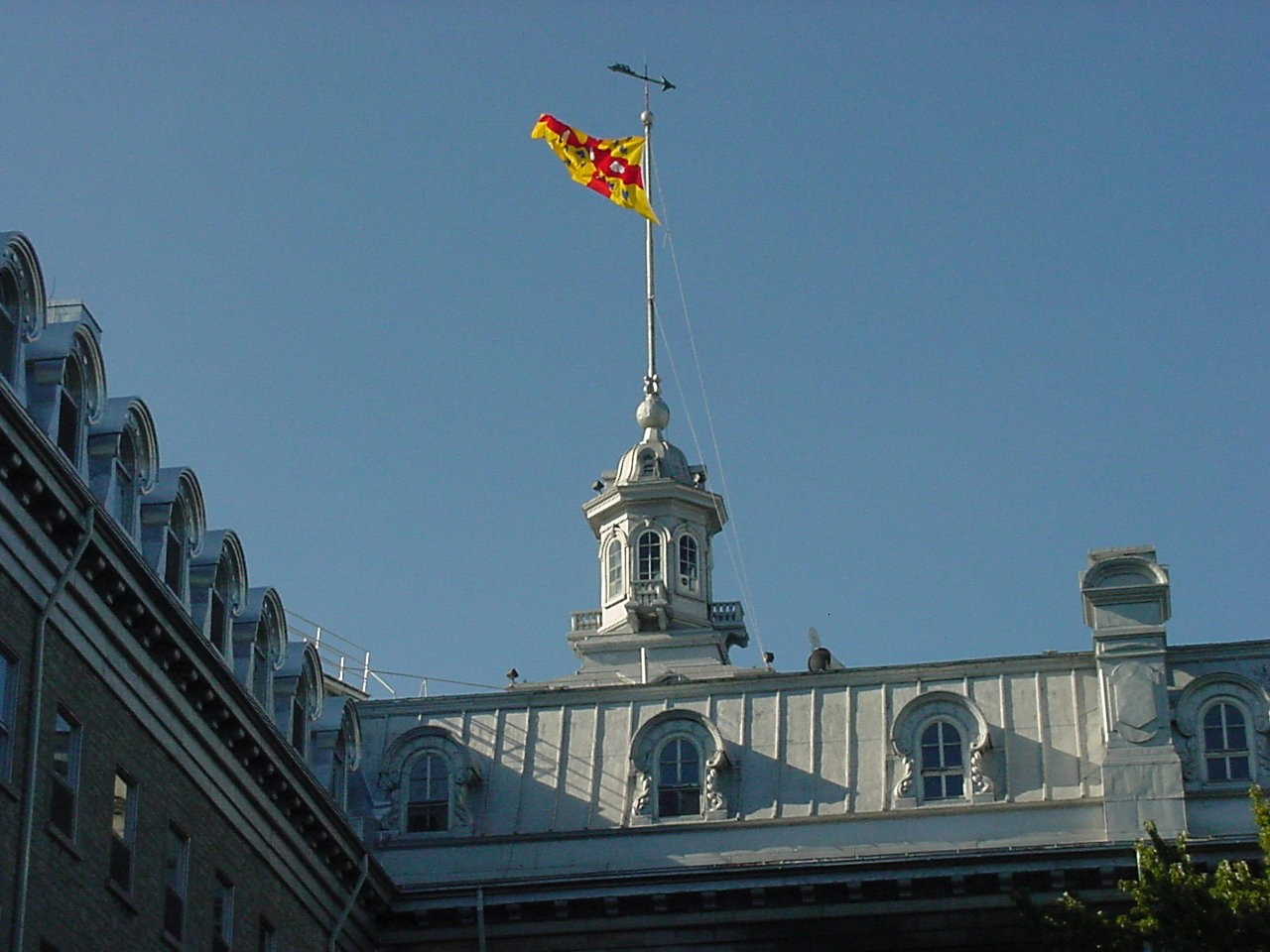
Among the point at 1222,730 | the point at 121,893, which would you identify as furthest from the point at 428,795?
the point at 121,893

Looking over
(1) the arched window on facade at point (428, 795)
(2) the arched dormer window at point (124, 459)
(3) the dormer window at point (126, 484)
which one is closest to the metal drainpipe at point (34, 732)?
(2) the arched dormer window at point (124, 459)

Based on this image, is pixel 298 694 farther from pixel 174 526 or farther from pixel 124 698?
pixel 124 698

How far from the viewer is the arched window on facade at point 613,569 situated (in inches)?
2645

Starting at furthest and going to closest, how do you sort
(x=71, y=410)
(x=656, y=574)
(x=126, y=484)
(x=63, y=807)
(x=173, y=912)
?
(x=656, y=574)
(x=173, y=912)
(x=126, y=484)
(x=71, y=410)
(x=63, y=807)

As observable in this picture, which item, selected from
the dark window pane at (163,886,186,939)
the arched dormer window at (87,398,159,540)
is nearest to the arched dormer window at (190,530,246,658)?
the arched dormer window at (87,398,159,540)

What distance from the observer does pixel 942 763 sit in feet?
178

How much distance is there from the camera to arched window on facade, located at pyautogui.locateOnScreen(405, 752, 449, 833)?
5562 cm

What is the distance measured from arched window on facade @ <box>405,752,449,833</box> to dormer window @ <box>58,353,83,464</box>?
18.7 m

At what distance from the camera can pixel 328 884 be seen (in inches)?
1914

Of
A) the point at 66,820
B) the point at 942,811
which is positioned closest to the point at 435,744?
the point at 942,811

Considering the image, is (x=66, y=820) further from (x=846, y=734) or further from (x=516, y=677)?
(x=516, y=677)

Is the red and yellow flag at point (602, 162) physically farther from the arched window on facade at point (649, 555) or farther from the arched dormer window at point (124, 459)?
the arched dormer window at point (124, 459)

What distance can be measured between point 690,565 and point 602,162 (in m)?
12.0

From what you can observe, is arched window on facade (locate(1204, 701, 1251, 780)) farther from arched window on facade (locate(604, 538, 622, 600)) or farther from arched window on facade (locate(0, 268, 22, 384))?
arched window on facade (locate(0, 268, 22, 384))
